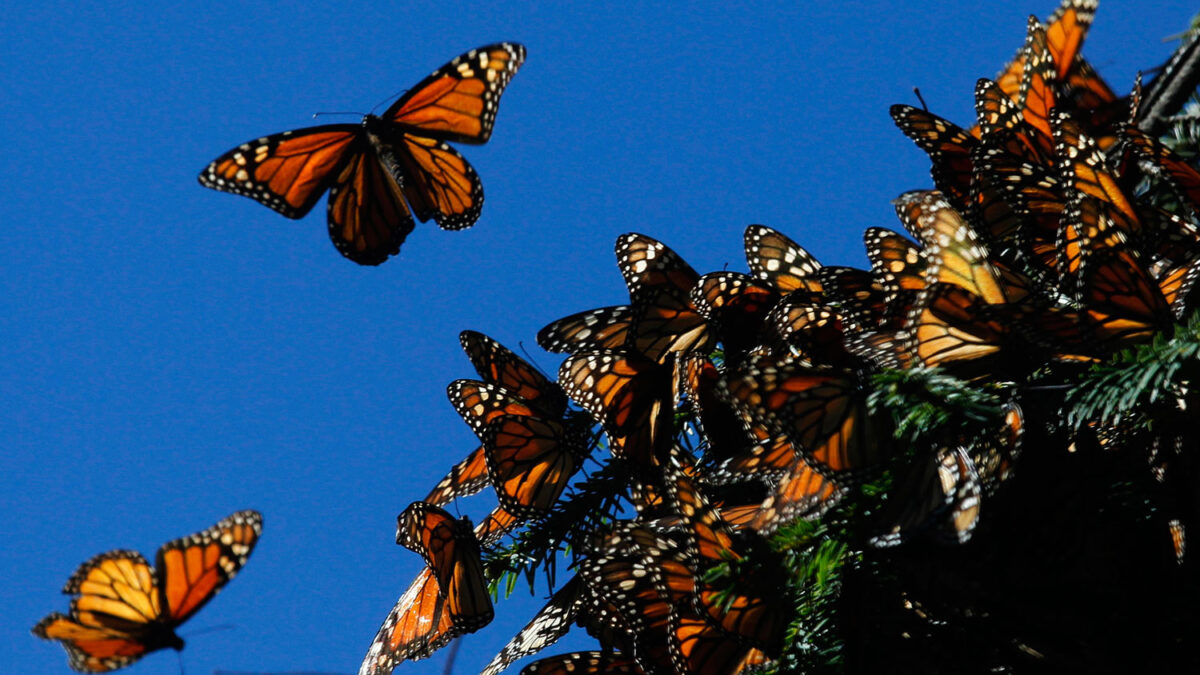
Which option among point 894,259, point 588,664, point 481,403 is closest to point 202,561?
point 588,664

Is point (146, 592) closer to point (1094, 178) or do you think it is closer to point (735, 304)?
point (735, 304)

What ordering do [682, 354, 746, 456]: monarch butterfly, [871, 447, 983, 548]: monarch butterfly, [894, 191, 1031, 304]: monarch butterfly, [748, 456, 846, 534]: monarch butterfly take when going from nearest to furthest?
1. [871, 447, 983, 548]: monarch butterfly
2. [748, 456, 846, 534]: monarch butterfly
3. [894, 191, 1031, 304]: monarch butterfly
4. [682, 354, 746, 456]: monarch butterfly

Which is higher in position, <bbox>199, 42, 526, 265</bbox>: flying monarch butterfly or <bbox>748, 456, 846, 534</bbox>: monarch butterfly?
<bbox>199, 42, 526, 265</bbox>: flying monarch butterfly

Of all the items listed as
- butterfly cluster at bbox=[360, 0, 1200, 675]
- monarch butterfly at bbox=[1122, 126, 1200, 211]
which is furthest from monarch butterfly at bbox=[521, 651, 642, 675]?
monarch butterfly at bbox=[1122, 126, 1200, 211]

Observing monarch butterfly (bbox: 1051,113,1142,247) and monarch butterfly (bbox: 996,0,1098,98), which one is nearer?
monarch butterfly (bbox: 1051,113,1142,247)

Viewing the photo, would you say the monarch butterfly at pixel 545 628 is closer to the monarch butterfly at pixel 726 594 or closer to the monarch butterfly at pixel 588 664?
the monarch butterfly at pixel 588 664

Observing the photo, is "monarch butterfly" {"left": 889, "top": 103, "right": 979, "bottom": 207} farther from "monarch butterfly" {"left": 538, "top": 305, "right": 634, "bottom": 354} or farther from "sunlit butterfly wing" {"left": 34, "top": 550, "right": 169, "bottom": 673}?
"sunlit butterfly wing" {"left": 34, "top": 550, "right": 169, "bottom": 673}

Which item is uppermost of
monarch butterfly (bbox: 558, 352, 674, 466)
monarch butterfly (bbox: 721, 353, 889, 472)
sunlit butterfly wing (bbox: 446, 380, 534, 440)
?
sunlit butterfly wing (bbox: 446, 380, 534, 440)
